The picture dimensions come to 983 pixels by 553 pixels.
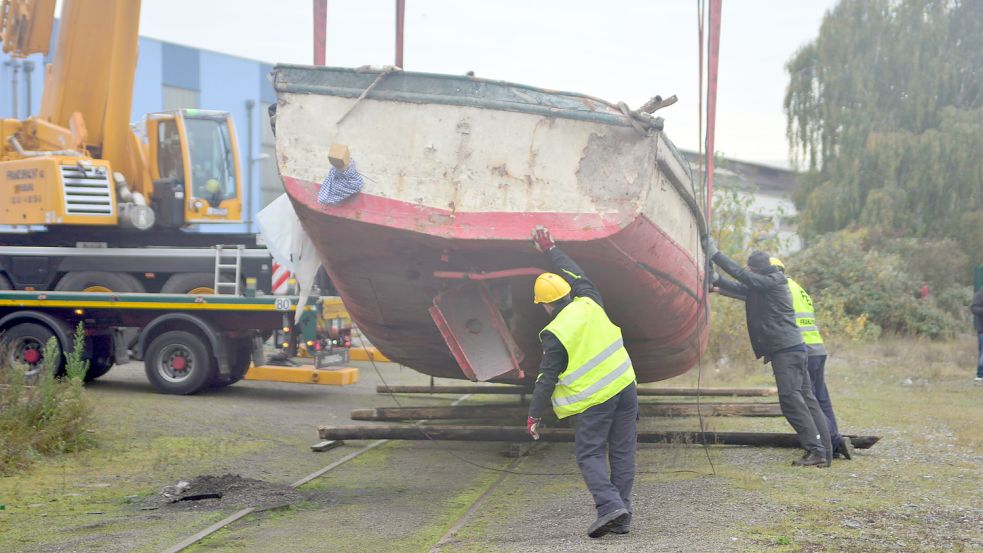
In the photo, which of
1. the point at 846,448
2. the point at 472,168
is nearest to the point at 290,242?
the point at 472,168

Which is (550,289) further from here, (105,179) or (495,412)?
(105,179)

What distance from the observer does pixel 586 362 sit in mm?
5637

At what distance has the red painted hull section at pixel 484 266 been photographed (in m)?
6.05

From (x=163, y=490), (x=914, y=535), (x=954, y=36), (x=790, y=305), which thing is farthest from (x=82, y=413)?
(x=954, y=36)

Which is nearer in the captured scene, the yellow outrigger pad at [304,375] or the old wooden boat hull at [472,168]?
the old wooden boat hull at [472,168]

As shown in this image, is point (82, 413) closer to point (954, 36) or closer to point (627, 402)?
point (627, 402)

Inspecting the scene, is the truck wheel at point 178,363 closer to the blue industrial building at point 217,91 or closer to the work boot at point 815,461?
the work boot at point 815,461

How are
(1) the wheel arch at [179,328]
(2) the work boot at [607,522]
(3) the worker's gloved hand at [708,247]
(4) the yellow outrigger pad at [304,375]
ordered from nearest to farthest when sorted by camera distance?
(2) the work boot at [607,522], (3) the worker's gloved hand at [708,247], (1) the wheel arch at [179,328], (4) the yellow outrigger pad at [304,375]

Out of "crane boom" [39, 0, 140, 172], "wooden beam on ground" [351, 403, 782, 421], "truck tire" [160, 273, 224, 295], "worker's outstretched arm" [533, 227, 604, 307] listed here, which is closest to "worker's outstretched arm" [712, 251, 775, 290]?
"wooden beam on ground" [351, 403, 782, 421]

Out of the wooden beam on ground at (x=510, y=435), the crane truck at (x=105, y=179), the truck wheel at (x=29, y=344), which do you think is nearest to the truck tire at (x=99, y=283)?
the crane truck at (x=105, y=179)

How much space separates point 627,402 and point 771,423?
15.8ft

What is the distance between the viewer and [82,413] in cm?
823

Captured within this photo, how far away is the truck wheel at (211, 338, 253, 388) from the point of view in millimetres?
11625

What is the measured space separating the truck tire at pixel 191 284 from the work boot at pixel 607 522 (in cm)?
765
